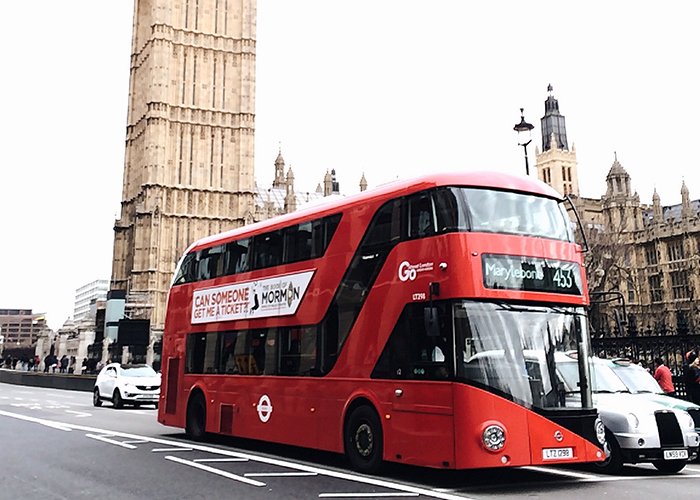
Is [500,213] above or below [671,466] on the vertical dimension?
above

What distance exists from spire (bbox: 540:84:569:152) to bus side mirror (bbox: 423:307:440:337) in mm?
99310

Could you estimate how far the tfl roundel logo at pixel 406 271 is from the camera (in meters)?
8.49

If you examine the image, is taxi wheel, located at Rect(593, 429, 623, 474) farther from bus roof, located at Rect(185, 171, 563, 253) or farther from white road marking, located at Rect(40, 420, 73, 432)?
white road marking, located at Rect(40, 420, 73, 432)

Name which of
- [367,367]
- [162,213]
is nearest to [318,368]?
[367,367]

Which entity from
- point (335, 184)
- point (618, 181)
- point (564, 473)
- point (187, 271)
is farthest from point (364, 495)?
point (335, 184)

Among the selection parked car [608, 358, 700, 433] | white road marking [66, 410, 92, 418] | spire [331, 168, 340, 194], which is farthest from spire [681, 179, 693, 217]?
white road marking [66, 410, 92, 418]

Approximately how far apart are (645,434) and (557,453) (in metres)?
2.33

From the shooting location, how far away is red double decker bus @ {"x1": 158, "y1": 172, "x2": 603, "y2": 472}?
25.6ft

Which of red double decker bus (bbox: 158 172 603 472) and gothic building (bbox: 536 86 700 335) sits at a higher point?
gothic building (bbox: 536 86 700 335)

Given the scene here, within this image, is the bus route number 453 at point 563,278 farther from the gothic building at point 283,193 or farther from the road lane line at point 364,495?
the gothic building at point 283,193

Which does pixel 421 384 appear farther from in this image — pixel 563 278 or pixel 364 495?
pixel 563 278

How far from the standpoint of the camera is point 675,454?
9.50m

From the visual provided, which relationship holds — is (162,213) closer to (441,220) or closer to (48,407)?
(48,407)

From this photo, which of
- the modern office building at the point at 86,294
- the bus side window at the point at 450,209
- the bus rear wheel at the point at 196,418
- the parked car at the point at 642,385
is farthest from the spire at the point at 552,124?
the modern office building at the point at 86,294
